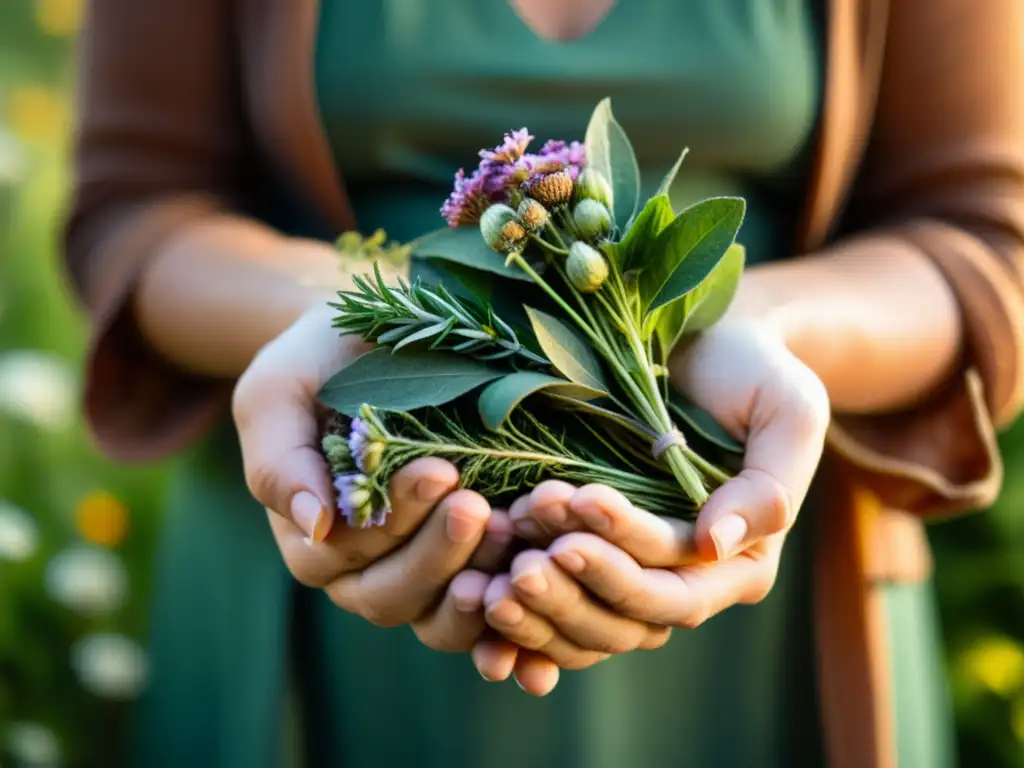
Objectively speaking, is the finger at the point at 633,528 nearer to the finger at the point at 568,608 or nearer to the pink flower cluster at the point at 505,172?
the finger at the point at 568,608

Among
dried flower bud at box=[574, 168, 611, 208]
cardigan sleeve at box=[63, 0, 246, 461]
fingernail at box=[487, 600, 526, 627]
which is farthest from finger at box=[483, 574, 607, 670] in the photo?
cardigan sleeve at box=[63, 0, 246, 461]

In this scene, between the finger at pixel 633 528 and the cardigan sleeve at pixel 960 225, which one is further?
the cardigan sleeve at pixel 960 225

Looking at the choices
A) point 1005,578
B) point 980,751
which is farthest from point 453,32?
point 980,751

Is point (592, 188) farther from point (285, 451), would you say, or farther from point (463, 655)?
point (463, 655)

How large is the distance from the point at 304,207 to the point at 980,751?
3.41ft

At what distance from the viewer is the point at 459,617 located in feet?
1.78

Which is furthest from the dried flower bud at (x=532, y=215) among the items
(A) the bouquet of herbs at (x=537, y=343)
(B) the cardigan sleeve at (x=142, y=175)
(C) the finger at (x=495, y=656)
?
(B) the cardigan sleeve at (x=142, y=175)

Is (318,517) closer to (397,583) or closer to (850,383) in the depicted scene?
(397,583)

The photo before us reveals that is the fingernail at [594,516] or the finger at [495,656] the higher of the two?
the fingernail at [594,516]

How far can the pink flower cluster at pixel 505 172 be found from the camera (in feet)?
1.72

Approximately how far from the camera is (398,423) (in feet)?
1.71

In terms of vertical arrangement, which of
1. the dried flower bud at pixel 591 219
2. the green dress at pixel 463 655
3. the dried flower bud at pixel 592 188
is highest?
the dried flower bud at pixel 592 188

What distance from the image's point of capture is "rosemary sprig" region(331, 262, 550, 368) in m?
0.53

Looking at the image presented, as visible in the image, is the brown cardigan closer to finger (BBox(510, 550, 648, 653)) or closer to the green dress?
the green dress
